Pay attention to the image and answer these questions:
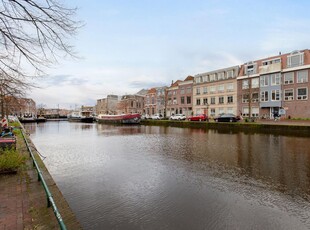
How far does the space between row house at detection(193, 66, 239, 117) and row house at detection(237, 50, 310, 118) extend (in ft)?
10.7

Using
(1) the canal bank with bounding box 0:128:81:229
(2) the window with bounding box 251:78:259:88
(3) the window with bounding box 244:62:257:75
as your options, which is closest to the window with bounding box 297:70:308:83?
(2) the window with bounding box 251:78:259:88

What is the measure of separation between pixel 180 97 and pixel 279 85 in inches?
1131

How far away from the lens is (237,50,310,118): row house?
37344mm

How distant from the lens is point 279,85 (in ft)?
132

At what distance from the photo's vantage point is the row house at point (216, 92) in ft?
166

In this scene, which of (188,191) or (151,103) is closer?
(188,191)

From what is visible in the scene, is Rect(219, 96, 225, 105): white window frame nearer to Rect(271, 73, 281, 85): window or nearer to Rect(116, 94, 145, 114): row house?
Rect(271, 73, 281, 85): window

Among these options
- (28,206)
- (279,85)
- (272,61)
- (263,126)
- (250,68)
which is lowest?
(28,206)

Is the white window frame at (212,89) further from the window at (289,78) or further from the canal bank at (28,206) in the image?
the canal bank at (28,206)

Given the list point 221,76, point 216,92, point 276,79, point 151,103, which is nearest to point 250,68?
point 276,79

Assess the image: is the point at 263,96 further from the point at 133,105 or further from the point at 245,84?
the point at 133,105

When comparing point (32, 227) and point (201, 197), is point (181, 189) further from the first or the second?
point (32, 227)

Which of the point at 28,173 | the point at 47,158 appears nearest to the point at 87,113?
the point at 47,158

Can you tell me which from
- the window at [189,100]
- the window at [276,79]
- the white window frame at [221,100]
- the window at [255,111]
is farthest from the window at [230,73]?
the window at [189,100]
